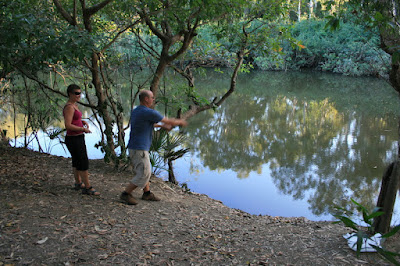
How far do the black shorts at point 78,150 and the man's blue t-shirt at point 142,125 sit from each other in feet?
1.95

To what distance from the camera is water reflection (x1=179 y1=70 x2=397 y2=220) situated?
27.6 ft

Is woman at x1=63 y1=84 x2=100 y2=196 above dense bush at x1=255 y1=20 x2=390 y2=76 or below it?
below

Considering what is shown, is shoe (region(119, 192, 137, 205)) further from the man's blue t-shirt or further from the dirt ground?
the man's blue t-shirt

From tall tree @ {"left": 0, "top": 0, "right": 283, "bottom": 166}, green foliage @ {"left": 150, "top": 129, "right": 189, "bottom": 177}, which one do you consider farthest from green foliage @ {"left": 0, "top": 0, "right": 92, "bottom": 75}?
green foliage @ {"left": 150, "top": 129, "right": 189, "bottom": 177}

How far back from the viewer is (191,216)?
4.66 meters

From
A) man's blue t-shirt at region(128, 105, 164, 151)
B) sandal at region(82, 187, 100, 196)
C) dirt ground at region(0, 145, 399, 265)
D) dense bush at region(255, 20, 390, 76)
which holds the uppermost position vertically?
dense bush at region(255, 20, 390, 76)

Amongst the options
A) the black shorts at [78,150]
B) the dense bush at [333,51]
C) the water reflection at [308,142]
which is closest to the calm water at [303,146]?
the water reflection at [308,142]

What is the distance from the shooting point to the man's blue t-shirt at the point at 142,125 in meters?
4.10

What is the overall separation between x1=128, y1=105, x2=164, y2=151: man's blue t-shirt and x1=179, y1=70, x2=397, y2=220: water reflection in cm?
453

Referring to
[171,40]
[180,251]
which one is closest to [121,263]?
[180,251]

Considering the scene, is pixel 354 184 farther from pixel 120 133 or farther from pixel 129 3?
pixel 129 3

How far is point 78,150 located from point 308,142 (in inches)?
367

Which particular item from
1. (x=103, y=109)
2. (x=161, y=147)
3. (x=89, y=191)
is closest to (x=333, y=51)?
(x=161, y=147)

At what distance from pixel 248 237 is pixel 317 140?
9.01 meters
